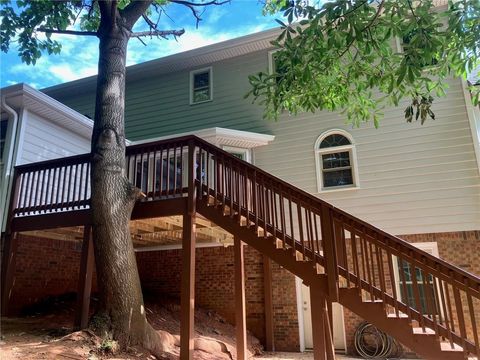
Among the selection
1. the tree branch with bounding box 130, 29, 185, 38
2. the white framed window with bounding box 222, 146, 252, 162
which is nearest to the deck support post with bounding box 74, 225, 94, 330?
the tree branch with bounding box 130, 29, 185, 38

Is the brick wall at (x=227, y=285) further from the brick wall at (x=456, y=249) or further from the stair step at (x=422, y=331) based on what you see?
the stair step at (x=422, y=331)

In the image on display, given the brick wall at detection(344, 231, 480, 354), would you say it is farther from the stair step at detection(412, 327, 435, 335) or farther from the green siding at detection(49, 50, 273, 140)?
the green siding at detection(49, 50, 273, 140)

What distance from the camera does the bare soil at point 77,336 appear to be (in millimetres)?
4066

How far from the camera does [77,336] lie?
4.39 m

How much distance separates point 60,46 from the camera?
759 cm

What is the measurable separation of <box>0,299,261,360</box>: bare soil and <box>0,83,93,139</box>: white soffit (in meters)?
Result: 3.90

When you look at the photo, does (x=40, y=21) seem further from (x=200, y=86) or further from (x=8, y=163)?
(x=200, y=86)

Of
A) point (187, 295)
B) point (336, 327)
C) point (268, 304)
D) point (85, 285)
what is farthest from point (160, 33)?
point (336, 327)

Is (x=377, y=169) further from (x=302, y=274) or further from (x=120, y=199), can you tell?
(x=120, y=199)

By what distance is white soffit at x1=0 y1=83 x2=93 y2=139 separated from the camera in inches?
279

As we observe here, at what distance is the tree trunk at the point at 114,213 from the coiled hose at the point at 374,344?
444 cm

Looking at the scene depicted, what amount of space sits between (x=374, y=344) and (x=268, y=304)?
7.77 feet

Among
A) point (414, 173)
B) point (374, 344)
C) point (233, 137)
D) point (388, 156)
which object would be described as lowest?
point (374, 344)

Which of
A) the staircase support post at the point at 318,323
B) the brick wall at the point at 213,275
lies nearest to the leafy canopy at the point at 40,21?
the brick wall at the point at 213,275
